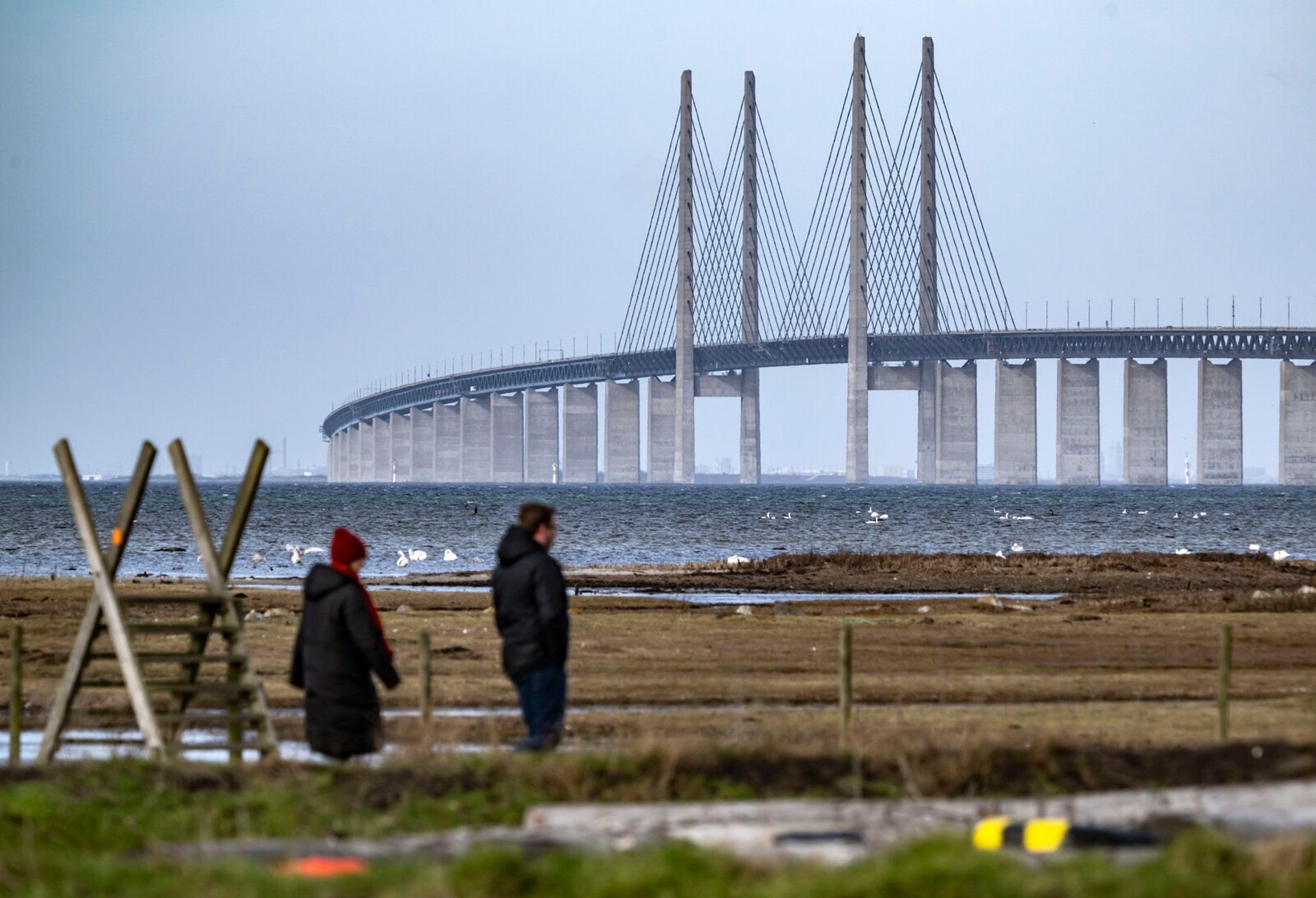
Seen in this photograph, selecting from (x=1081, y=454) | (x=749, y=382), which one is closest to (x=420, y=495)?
(x=749, y=382)

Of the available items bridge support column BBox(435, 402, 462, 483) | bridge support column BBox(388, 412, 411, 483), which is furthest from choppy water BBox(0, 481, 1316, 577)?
bridge support column BBox(388, 412, 411, 483)

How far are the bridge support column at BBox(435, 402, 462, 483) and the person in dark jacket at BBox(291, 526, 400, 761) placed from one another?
151518mm


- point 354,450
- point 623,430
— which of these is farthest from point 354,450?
point 623,430

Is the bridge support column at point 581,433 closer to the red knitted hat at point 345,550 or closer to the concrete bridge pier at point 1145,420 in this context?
the concrete bridge pier at point 1145,420

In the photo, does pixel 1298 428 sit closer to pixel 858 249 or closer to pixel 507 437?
pixel 858 249

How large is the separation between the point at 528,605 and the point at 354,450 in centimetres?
18286

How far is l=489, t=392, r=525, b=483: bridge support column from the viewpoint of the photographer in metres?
154

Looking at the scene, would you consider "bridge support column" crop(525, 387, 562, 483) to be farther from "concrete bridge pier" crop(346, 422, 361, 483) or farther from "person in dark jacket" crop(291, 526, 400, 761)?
"person in dark jacket" crop(291, 526, 400, 761)

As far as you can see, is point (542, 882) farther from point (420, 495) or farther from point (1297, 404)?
point (1297, 404)

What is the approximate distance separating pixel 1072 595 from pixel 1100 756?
21725mm

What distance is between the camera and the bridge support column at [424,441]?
165875 mm

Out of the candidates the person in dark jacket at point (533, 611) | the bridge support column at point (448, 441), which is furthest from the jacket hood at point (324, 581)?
the bridge support column at point (448, 441)

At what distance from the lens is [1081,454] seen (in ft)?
424

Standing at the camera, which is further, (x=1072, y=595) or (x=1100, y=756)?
(x=1072, y=595)
